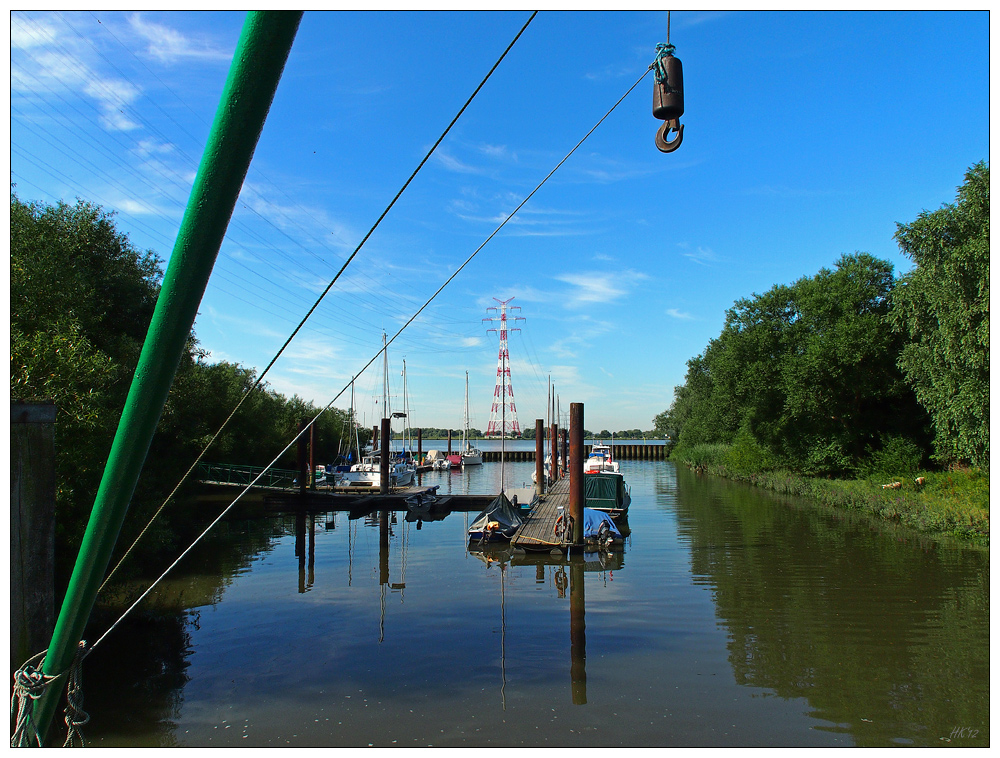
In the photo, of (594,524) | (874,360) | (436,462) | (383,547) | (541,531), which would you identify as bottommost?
(436,462)

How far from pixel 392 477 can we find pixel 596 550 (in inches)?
869

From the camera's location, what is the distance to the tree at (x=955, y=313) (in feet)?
66.2

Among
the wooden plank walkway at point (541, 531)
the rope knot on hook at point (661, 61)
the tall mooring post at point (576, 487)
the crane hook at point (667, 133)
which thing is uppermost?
the rope knot on hook at point (661, 61)

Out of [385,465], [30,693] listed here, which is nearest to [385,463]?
[385,465]

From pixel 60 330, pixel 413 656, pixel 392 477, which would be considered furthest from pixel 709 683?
pixel 392 477

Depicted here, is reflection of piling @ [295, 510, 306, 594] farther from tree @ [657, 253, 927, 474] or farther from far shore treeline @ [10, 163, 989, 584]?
tree @ [657, 253, 927, 474]

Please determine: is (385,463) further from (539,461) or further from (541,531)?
(541,531)

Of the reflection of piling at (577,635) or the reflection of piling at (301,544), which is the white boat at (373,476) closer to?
the reflection of piling at (301,544)

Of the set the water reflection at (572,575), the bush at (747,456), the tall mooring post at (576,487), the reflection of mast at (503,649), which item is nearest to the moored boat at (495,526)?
the water reflection at (572,575)

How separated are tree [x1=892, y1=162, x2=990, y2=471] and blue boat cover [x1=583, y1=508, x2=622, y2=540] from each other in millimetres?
12564

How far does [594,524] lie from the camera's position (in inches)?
845

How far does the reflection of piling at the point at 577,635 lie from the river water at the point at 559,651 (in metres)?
0.06

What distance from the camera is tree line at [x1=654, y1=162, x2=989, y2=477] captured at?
20.8 metres

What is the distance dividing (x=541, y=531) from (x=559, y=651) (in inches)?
409
